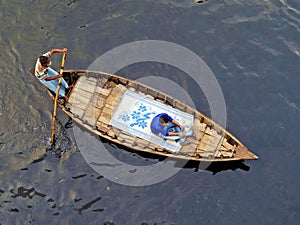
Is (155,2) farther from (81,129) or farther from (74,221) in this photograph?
(74,221)

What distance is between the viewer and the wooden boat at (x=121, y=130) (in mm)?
16719

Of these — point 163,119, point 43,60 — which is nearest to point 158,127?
point 163,119

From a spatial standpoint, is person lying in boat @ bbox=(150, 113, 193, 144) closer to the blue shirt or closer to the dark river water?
the blue shirt

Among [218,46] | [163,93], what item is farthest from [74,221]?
[218,46]

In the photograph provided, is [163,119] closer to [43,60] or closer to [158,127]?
[158,127]

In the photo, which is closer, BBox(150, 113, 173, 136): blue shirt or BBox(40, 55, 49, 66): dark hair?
BBox(40, 55, 49, 66): dark hair

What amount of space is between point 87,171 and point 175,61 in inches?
302

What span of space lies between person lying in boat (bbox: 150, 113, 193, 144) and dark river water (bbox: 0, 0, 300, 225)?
1.72 meters

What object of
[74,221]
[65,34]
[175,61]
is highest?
[65,34]

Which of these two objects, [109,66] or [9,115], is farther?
[109,66]

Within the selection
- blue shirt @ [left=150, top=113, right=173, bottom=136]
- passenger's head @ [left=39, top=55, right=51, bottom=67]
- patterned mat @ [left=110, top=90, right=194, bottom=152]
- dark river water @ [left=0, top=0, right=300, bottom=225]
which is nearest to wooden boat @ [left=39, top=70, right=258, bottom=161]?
patterned mat @ [left=110, top=90, right=194, bottom=152]

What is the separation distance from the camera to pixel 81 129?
18.7 metres

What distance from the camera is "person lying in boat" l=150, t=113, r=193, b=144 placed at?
16.5 m

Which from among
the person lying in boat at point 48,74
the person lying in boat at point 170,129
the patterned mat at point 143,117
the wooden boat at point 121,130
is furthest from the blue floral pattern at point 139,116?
the person lying in boat at point 48,74
